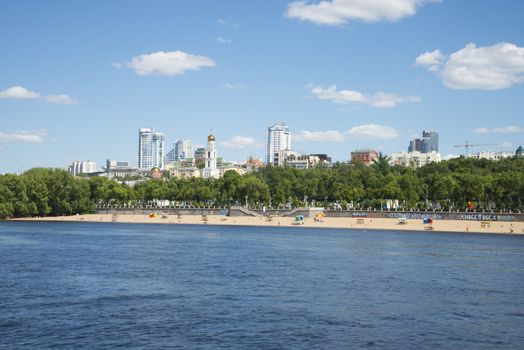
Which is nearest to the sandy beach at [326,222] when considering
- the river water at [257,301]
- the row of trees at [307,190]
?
the row of trees at [307,190]

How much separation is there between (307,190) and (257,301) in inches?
5528

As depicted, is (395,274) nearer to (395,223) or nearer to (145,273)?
(145,273)

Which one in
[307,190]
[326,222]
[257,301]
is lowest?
[257,301]

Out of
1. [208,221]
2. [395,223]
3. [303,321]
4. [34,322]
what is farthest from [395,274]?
[208,221]

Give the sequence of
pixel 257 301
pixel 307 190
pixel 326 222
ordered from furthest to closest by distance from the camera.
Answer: pixel 307 190 < pixel 326 222 < pixel 257 301

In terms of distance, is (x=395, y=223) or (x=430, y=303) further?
(x=395, y=223)

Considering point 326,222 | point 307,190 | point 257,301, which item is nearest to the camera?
point 257,301

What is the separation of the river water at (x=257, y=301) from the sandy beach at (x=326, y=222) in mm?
57417

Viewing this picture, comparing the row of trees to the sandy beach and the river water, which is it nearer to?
the sandy beach

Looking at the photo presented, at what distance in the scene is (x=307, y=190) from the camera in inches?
7106

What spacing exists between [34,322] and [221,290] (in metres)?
14.0

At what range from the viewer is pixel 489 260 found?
6856cm

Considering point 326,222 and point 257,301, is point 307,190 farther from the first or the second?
point 257,301

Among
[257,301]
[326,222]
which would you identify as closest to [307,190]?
[326,222]
